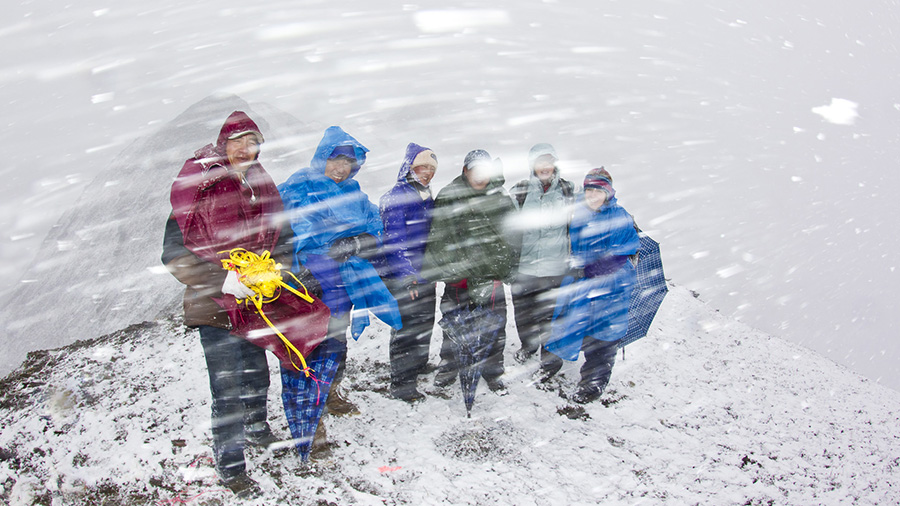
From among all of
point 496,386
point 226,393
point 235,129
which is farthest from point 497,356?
point 235,129

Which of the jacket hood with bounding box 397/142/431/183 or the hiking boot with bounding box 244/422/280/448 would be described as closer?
the hiking boot with bounding box 244/422/280/448

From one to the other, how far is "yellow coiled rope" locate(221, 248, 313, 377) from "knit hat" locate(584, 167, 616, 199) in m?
2.92

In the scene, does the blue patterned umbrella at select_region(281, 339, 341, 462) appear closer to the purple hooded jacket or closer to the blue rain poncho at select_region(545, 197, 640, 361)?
the purple hooded jacket

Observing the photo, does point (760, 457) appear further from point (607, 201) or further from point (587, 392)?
point (607, 201)

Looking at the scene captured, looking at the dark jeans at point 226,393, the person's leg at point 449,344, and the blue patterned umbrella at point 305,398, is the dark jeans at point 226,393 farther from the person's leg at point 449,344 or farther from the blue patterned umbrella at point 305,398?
the person's leg at point 449,344

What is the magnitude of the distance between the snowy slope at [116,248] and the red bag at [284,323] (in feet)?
47.5

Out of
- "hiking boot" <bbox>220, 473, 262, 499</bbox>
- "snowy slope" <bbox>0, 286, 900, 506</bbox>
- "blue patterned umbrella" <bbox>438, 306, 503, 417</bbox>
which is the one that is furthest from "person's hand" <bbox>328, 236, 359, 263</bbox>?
"hiking boot" <bbox>220, 473, 262, 499</bbox>

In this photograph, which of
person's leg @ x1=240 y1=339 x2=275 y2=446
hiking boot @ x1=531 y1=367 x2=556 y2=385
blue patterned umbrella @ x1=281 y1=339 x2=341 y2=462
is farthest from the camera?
hiking boot @ x1=531 y1=367 x2=556 y2=385

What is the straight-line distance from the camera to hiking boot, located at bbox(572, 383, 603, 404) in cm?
452

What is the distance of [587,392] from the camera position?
453 centimetres

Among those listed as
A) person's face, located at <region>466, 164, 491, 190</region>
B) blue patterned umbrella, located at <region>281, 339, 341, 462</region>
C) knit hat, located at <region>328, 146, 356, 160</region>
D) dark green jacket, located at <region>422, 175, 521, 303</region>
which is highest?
knit hat, located at <region>328, 146, 356, 160</region>

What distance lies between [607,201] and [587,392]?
81.1 inches

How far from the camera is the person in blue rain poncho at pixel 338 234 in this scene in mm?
3387

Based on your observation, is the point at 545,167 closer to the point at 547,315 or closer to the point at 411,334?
the point at 547,315
